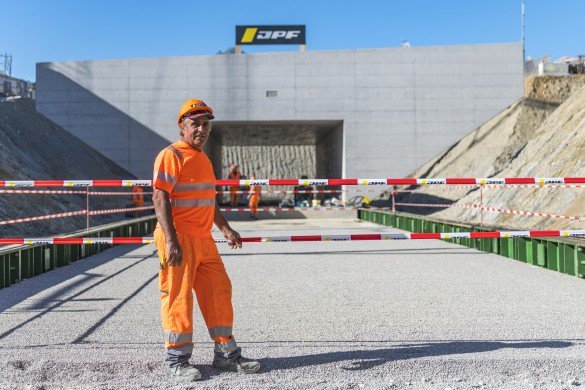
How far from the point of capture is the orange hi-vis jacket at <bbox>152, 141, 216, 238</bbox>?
410cm

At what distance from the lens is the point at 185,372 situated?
4.08 m

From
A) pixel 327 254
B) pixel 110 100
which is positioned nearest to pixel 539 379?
pixel 327 254

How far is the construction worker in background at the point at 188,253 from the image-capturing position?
13.4ft

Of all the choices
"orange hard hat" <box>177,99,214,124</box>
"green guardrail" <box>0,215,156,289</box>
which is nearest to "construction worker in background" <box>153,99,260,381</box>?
"orange hard hat" <box>177,99,214,124</box>

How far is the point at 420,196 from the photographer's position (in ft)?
105

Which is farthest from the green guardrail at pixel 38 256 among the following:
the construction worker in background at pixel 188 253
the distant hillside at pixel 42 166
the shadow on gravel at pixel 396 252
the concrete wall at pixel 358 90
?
the concrete wall at pixel 358 90

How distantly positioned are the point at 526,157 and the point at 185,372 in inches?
804

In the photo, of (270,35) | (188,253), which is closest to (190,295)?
(188,253)

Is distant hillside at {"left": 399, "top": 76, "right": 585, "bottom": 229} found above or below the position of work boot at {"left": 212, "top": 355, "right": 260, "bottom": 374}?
above

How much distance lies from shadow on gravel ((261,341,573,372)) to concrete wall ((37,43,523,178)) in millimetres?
30253

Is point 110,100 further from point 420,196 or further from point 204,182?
point 204,182

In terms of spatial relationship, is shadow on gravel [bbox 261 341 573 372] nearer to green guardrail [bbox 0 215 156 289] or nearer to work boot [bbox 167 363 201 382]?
work boot [bbox 167 363 201 382]

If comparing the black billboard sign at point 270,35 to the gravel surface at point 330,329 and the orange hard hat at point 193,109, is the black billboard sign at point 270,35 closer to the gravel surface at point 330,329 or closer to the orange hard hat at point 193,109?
the gravel surface at point 330,329

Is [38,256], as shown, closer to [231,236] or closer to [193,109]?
[231,236]
